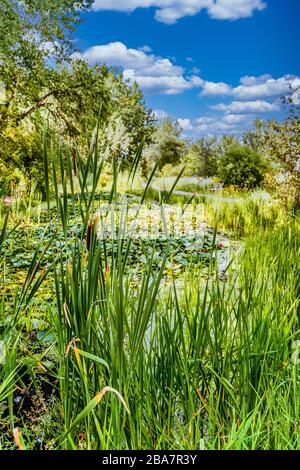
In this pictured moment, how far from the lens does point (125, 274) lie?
1149mm

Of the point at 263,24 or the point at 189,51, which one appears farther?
the point at 189,51

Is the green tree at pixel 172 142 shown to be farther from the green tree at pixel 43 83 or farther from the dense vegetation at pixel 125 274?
the green tree at pixel 43 83

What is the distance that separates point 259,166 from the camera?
25.2 ft

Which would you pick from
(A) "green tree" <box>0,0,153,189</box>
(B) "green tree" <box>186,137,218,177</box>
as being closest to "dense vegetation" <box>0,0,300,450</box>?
(A) "green tree" <box>0,0,153,189</box>

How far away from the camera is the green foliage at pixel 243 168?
24.9 ft

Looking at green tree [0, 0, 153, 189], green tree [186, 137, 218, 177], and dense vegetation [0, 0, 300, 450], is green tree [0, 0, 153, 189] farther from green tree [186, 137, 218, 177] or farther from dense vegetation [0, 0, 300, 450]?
green tree [186, 137, 218, 177]

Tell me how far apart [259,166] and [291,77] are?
3071 mm

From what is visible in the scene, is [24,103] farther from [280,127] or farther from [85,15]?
[280,127]

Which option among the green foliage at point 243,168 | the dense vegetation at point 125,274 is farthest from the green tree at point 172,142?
the green foliage at point 243,168

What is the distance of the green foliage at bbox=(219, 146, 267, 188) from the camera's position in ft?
24.9

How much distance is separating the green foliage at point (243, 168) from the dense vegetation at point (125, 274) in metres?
0.04

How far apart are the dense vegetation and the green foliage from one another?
0.04 metres

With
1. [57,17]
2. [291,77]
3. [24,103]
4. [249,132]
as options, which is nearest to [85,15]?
[57,17]
